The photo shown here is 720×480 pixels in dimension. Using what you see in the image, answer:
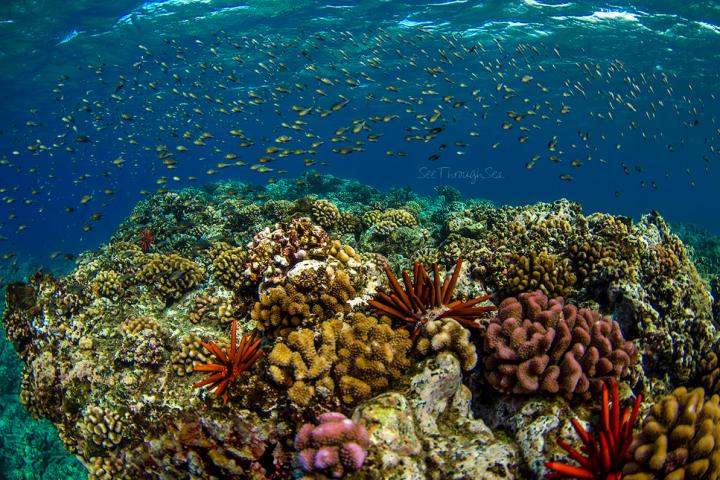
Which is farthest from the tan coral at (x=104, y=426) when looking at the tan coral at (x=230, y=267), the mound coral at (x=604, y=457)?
the mound coral at (x=604, y=457)

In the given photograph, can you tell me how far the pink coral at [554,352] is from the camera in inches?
156

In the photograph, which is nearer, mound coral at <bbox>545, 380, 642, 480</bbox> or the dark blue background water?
mound coral at <bbox>545, 380, 642, 480</bbox>

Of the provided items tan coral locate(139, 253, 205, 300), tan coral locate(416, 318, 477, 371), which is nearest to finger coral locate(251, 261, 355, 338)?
tan coral locate(416, 318, 477, 371)

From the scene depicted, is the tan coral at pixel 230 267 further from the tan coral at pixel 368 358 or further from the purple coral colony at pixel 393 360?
the tan coral at pixel 368 358

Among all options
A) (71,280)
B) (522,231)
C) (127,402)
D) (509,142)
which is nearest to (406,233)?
(522,231)

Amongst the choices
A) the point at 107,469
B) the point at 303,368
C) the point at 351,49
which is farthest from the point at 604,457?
the point at 351,49

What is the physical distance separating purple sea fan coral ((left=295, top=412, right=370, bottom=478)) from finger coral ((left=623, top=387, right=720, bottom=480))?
2073mm

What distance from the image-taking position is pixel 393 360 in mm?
4074

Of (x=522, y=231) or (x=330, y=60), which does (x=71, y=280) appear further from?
(x=330, y=60)

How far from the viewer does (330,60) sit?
4159cm

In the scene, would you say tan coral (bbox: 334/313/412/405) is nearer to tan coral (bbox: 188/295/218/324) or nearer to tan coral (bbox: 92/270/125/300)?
tan coral (bbox: 188/295/218/324)

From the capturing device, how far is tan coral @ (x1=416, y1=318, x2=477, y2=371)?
4188mm

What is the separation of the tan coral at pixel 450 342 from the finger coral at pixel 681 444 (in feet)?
5.44

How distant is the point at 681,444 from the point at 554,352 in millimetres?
1449
